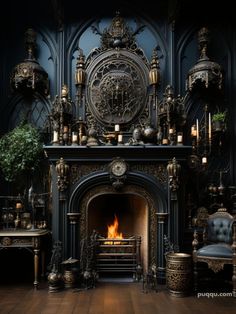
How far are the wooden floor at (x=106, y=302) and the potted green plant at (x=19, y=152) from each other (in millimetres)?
1722

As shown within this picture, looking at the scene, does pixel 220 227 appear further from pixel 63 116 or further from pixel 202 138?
pixel 63 116

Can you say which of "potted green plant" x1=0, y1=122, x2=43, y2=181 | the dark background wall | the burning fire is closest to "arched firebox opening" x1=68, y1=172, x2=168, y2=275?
the burning fire

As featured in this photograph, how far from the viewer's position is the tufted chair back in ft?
15.9

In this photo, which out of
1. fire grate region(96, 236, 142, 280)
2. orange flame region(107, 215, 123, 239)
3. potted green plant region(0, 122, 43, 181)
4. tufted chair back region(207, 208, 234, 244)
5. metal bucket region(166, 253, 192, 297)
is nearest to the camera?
metal bucket region(166, 253, 192, 297)

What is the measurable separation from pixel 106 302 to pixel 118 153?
200 cm

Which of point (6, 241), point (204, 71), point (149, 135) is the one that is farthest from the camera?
point (204, 71)

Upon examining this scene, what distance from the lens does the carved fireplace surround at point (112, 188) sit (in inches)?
196

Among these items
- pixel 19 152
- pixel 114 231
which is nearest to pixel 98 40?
pixel 19 152

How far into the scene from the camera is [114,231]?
556 cm

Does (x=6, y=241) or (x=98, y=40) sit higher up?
(x=98, y=40)

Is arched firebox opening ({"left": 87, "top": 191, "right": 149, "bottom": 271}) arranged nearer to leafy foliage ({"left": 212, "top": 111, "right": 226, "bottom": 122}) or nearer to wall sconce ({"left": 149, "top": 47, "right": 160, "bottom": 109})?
wall sconce ({"left": 149, "top": 47, "right": 160, "bottom": 109})

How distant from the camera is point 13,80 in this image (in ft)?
19.0

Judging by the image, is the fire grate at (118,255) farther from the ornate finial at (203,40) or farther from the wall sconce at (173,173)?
the ornate finial at (203,40)

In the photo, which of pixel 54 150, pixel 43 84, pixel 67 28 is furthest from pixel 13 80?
pixel 54 150
